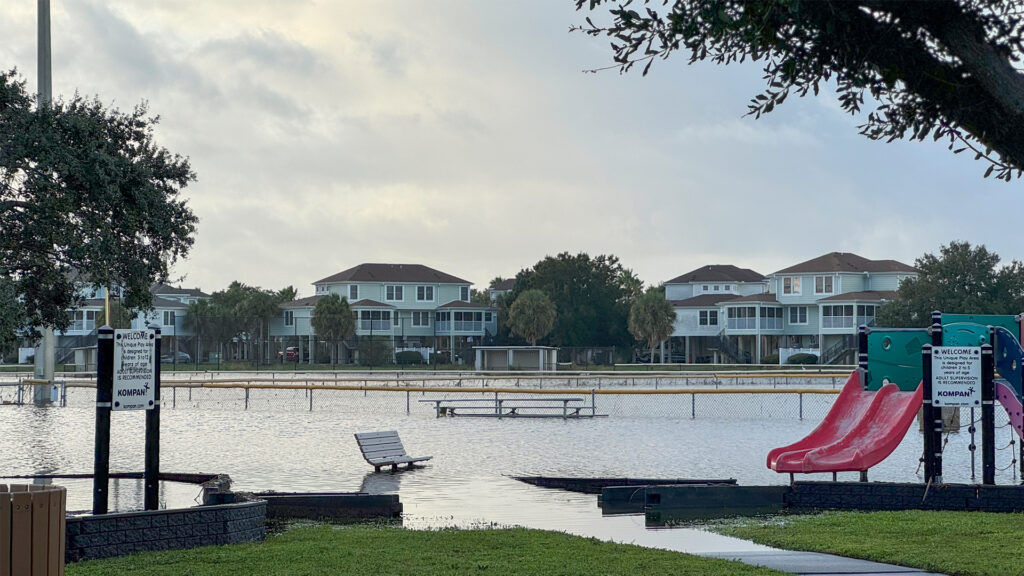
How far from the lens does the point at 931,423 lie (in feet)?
47.4

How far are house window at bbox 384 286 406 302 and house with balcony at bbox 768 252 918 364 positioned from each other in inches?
1266

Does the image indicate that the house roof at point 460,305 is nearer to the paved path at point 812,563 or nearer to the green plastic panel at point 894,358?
the green plastic panel at point 894,358

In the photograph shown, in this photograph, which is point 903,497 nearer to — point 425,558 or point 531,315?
point 425,558

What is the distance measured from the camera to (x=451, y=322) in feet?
344

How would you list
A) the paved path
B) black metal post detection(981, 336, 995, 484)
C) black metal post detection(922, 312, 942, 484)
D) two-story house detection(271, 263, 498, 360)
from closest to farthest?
the paved path
black metal post detection(922, 312, 942, 484)
black metal post detection(981, 336, 995, 484)
two-story house detection(271, 263, 498, 360)

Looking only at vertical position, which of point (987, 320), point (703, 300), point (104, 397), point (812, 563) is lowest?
point (812, 563)

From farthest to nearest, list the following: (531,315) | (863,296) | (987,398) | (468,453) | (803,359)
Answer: (531,315)
(863,296)
(803,359)
(468,453)
(987,398)

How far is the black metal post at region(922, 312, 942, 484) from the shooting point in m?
14.2

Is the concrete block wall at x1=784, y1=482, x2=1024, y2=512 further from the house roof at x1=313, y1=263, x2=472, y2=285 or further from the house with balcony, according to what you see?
the house roof at x1=313, y1=263, x2=472, y2=285

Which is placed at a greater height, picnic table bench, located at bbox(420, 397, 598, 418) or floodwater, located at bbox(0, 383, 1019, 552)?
picnic table bench, located at bbox(420, 397, 598, 418)

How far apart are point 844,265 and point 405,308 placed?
37106 mm

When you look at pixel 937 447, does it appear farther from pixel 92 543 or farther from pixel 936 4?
pixel 92 543

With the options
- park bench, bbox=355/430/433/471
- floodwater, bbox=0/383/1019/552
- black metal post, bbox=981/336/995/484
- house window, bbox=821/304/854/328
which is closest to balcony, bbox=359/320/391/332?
house window, bbox=821/304/854/328

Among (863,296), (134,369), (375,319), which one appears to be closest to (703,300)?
(863,296)
